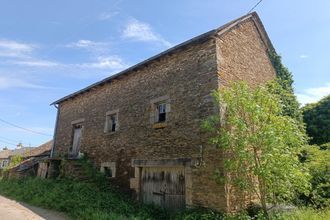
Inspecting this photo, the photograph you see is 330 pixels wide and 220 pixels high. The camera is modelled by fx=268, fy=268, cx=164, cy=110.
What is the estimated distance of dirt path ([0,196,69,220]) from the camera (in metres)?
8.34

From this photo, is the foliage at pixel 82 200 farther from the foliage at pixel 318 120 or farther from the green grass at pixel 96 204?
the foliage at pixel 318 120

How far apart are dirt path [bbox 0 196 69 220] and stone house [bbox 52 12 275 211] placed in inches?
121

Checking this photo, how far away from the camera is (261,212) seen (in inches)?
295

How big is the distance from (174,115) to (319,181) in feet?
18.4

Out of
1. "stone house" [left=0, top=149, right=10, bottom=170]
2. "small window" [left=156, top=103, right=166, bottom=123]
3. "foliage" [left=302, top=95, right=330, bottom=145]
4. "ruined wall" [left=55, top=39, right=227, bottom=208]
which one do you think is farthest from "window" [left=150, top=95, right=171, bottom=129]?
"stone house" [left=0, top=149, right=10, bottom=170]

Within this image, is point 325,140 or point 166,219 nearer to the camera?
point 166,219

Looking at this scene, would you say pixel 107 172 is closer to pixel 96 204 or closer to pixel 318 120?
pixel 96 204

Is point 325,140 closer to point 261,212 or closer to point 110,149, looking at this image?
point 261,212

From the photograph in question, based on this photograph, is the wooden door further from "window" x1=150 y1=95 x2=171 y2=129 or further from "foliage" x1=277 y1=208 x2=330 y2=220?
"foliage" x1=277 y1=208 x2=330 y2=220

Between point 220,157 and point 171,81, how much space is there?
3.65 metres

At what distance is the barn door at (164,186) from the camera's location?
356 inches

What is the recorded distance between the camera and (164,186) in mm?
9648

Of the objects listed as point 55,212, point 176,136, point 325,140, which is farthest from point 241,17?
point 55,212

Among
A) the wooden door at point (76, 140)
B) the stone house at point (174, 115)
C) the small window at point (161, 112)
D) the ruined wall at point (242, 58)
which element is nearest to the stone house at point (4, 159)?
the wooden door at point (76, 140)
